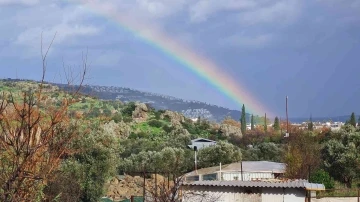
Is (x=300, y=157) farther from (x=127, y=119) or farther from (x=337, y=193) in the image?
(x=127, y=119)

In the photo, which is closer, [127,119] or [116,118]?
[116,118]

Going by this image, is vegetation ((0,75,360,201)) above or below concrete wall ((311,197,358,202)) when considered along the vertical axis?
above

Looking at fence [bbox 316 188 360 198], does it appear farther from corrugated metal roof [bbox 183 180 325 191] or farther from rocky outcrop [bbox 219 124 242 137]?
rocky outcrop [bbox 219 124 242 137]

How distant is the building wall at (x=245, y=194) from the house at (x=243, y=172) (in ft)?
19.0

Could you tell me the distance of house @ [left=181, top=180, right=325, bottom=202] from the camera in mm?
19500

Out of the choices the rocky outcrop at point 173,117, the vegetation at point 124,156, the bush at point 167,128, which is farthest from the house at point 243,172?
the rocky outcrop at point 173,117

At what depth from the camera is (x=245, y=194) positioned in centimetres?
2070

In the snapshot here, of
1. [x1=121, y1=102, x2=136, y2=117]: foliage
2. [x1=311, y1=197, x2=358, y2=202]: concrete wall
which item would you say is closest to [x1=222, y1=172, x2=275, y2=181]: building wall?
[x1=311, y1=197, x2=358, y2=202]: concrete wall

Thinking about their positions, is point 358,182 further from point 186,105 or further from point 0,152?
point 186,105

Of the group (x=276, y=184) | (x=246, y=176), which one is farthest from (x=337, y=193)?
(x=276, y=184)

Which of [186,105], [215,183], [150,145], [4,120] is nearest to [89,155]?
[215,183]

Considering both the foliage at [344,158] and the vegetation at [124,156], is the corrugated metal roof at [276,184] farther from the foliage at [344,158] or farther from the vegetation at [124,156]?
the foliage at [344,158]

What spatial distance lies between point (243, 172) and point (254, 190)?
876cm

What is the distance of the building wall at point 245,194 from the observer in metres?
19.7
